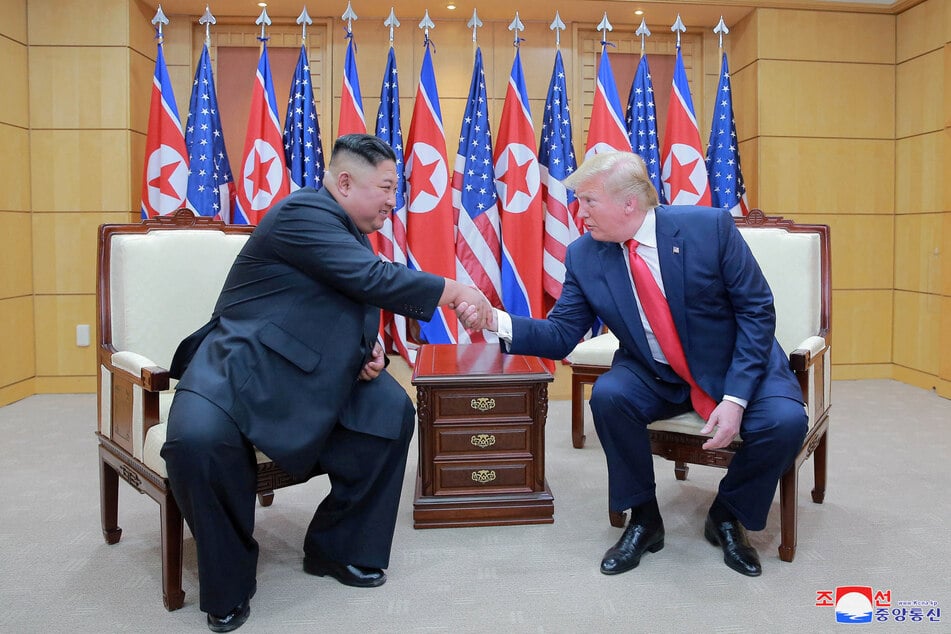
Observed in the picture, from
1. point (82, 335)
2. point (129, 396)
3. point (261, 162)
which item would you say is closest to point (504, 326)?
point (129, 396)

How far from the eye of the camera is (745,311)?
2336mm

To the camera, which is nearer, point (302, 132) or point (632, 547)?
point (632, 547)

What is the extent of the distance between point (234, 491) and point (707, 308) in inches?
58.3

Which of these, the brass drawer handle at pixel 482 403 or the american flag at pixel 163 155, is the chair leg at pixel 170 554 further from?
the american flag at pixel 163 155

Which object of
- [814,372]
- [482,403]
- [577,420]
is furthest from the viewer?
[577,420]

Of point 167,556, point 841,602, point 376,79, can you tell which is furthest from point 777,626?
point 376,79

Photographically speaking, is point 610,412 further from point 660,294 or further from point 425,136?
point 425,136

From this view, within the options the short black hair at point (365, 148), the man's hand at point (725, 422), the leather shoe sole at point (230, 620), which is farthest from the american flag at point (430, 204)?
the leather shoe sole at point (230, 620)

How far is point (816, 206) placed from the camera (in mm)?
5449

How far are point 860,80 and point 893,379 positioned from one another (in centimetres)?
216

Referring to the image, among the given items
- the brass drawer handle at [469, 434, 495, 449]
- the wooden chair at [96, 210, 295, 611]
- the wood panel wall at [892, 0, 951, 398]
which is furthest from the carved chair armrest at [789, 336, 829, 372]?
the wood panel wall at [892, 0, 951, 398]

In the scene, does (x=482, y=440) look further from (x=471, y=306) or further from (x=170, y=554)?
(x=170, y=554)

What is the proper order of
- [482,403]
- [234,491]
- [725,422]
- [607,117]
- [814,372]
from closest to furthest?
1. [234,491]
2. [725,422]
3. [814,372]
4. [482,403]
5. [607,117]

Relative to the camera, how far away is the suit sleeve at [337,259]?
2102mm
